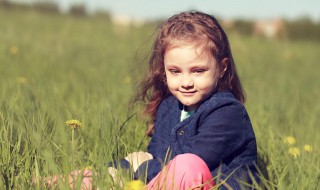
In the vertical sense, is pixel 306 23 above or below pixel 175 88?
below

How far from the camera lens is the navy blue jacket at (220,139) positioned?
7.62 ft

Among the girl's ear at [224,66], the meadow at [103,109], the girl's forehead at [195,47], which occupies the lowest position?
the meadow at [103,109]

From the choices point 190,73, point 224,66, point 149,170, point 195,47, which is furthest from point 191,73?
point 149,170

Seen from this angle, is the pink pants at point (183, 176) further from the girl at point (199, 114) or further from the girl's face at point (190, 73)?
the girl's face at point (190, 73)

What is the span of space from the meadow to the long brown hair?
6.9 inches

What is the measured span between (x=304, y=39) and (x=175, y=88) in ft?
46.5

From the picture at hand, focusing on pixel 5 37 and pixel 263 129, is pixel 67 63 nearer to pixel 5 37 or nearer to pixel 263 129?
pixel 5 37

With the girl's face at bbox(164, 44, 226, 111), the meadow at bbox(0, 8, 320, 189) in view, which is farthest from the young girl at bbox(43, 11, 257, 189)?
the meadow at bbox(0, 8, 320, 189)

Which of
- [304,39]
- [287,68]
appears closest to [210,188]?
[287,68]

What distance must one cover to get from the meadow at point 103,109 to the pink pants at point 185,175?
14 centimetres

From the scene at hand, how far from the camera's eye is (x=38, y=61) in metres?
5.70

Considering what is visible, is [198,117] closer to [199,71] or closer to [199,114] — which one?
[199,114]

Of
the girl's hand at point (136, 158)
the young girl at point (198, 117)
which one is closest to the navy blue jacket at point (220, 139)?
the young girl at point (198, 117)

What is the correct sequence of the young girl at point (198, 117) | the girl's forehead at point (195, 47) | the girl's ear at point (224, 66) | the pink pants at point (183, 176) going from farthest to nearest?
the girl's ear at point (224, 66) → the girl's forehead at point (195, 47) → the young girl at point (198, 117) → the pink pants at point (183, 176)
